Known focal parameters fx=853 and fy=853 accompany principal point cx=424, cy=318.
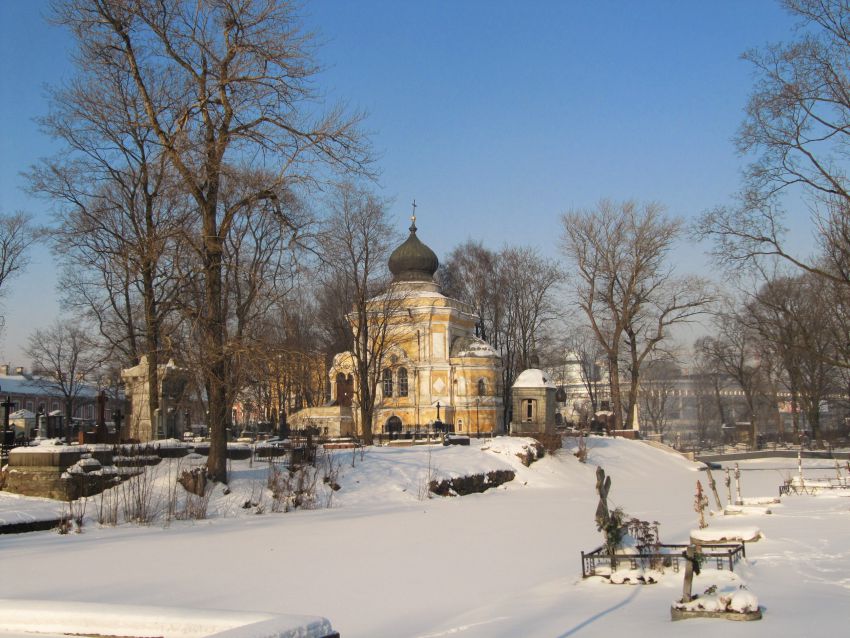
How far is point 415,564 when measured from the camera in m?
12.1

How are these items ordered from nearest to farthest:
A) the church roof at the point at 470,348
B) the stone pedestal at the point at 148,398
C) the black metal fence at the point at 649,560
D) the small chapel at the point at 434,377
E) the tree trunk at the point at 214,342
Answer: the black metal fence at the point at 649,560 → the tree trunk at the point at 214,342 → the stone pedestal at the point at 148,398 → the small chapel at the point at 434,377 → the church roof at the point at 470,348

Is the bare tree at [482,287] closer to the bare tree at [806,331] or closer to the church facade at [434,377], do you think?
the church facade at [434,377]

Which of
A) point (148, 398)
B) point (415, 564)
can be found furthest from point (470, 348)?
point (415, 564)

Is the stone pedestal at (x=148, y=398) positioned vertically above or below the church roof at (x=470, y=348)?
below

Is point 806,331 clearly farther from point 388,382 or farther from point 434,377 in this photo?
point 388,382

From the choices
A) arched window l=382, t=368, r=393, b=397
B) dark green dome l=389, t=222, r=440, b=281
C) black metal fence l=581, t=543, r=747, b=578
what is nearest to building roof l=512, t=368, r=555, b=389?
arched window l=382, t=368, r=393, b=397

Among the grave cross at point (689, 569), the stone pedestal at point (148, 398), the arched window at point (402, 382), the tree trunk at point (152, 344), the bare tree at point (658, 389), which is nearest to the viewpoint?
the grave cross at point (689, 569)

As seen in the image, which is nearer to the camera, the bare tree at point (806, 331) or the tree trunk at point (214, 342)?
the tree trunk at point (214, 342)

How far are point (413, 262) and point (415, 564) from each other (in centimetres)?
4003

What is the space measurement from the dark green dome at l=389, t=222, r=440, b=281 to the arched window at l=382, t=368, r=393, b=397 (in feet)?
18.6

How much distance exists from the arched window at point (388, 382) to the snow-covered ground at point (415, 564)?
89.7ft

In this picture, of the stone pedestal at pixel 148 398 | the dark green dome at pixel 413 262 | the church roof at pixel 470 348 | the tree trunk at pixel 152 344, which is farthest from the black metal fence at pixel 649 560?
the dark green dome at pixel 413 262

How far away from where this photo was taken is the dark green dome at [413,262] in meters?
51.4

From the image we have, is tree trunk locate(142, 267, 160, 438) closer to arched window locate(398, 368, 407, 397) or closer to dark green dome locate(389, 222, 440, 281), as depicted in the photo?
arched window locate(398, 368, 407, 397)
